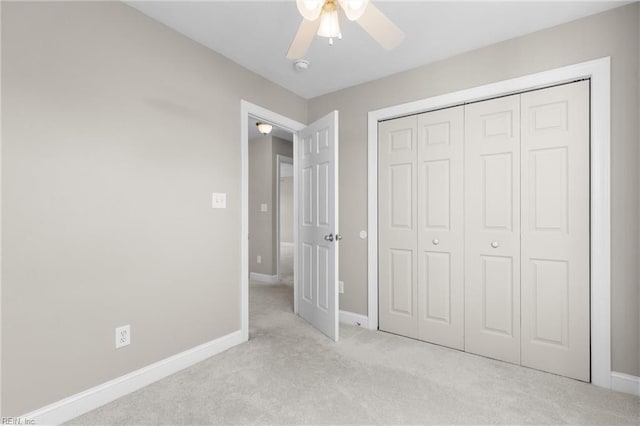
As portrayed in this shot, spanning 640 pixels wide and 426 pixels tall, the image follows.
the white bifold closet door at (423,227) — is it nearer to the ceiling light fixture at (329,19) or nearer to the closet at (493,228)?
the closet at (493,228)

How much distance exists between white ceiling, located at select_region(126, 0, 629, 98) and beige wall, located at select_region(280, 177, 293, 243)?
25.4 feet

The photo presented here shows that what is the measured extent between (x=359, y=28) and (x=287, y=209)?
27.9 feet

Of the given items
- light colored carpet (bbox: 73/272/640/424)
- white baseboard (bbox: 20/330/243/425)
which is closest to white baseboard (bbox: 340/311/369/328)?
light colored carpet (bbox: 73/272/640/424)

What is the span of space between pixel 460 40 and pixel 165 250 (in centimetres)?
267

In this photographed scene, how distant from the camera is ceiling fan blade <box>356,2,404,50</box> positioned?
148 cm

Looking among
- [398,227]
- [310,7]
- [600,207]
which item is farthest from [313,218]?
[600,207]

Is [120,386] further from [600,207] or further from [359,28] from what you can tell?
[600,207]

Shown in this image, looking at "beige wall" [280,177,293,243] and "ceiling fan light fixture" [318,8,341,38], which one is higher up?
"ceiling fan light fixture" [318,8,341,38]

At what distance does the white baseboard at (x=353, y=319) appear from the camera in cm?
310

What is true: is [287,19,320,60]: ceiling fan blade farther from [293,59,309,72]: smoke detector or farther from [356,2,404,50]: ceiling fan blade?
[293,59,309,72]: smoke detector

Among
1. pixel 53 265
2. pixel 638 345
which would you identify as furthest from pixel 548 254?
pixel 53 265

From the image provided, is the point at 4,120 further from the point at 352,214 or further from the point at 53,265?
the point at 352,214

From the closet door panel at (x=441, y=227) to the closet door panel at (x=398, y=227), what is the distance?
0.07 metres

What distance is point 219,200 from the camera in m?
2.53
